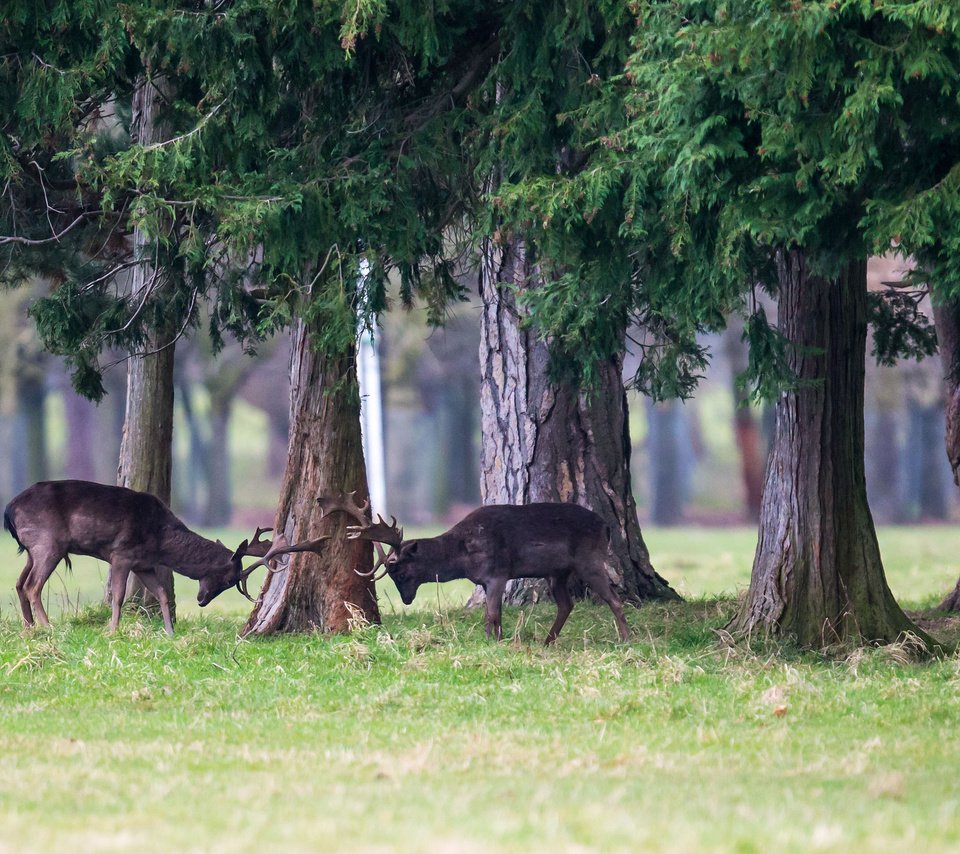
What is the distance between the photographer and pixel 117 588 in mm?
14773

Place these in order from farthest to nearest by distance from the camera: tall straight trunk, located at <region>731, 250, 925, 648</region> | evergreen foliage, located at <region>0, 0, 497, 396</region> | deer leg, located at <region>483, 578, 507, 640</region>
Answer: deer leg, located at <region>483, 578, 507, 640</region> < tall straight trunk, located at <region>731, 250, 925, 648</region> < evergreen foliage, located at <region>0, 0, 497, 396</region>

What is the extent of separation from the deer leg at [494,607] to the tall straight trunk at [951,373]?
16.2 ft

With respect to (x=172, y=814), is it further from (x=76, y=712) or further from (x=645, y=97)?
(x=645, y=97)

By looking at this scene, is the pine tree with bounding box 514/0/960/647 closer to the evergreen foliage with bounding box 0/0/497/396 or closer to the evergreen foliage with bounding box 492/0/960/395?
the evergreen foliage with bounding box 492/0/960/395

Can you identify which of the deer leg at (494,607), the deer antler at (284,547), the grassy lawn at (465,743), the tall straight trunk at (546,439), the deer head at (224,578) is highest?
the tall straight trunk at (546,439)

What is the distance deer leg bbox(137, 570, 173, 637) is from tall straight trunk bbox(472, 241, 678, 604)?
453 centimetres

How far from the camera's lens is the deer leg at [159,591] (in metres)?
14.3

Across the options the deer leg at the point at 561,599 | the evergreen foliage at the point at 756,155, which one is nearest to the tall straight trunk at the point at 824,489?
the evergreen foliage at the point at 756,155

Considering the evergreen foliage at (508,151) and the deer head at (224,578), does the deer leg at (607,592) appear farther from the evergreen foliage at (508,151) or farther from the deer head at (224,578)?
the deer head at (224,578)

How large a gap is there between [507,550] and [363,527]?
1366 mm

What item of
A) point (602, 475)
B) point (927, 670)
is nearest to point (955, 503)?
point (602, 475)

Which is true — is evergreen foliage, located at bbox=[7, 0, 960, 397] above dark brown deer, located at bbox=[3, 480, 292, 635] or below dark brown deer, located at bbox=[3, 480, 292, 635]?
above

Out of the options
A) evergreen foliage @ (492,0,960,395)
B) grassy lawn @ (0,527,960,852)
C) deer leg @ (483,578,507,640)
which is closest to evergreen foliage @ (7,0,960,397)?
evergreen foliage @ (492,0,960,395)

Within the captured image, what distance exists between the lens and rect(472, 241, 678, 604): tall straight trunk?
58.3ft
